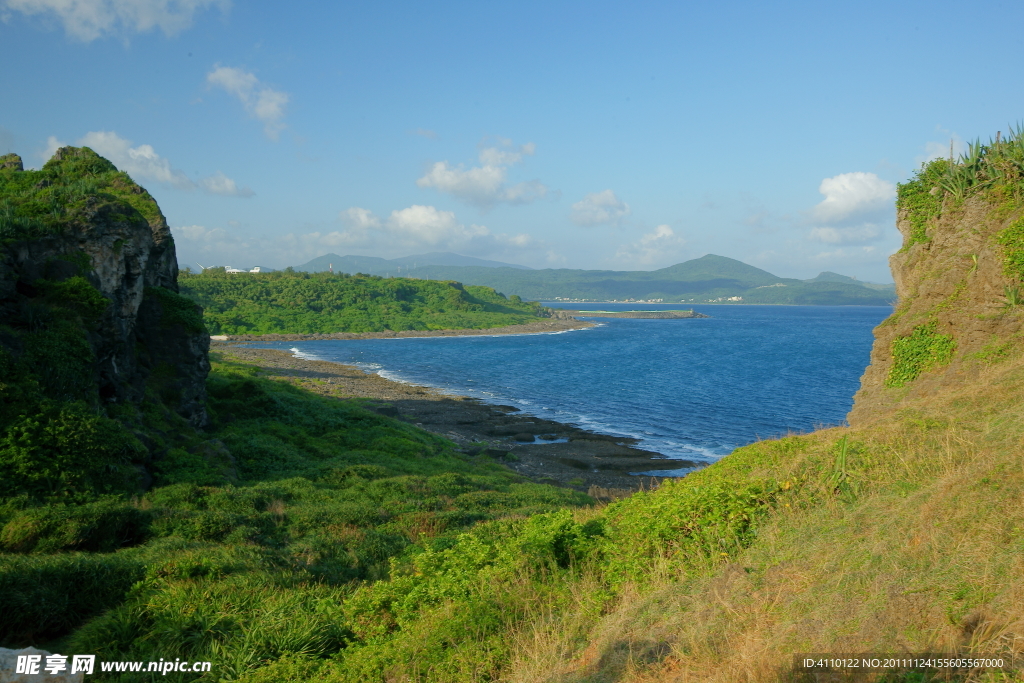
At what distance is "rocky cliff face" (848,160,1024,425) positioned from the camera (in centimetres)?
1391

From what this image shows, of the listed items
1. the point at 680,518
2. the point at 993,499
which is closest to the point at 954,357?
the point at 993,499

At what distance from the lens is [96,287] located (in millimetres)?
20031

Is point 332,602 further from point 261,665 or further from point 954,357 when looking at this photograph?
point 954,357

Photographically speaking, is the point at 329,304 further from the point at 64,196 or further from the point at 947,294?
Answer: the point at 947,294

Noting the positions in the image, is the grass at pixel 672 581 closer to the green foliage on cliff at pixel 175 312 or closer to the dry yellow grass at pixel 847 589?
the dry yellow grass at pixel 847 589

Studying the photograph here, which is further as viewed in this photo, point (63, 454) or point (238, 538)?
point (63, 454)

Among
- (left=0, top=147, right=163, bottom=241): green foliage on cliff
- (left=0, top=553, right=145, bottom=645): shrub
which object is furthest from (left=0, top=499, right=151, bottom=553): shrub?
(left=0, top=147, right=163, bottom=241): green foliage on cliff

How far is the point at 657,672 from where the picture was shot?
5332 mm

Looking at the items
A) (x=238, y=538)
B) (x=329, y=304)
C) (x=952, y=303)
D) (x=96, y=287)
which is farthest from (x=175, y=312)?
(x=329, y=304)

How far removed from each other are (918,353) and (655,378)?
2072 inches

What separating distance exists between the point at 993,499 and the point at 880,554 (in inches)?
57.7

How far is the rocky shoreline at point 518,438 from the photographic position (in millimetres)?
30188

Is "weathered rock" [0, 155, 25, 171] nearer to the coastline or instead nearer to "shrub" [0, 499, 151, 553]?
"shrub" [0, 499, 151, 553]

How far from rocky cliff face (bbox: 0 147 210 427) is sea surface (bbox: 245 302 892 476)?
64.6 feet
